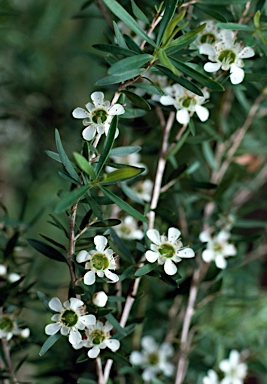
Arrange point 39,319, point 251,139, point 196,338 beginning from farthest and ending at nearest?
point 39,319 → point 251,139 → point 196,338

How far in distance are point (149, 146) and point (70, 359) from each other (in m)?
0.30

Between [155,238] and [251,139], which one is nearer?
[155,238]

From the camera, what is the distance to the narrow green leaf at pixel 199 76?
44cm

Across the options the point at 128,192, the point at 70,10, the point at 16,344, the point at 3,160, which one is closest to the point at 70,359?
the point at 16,344

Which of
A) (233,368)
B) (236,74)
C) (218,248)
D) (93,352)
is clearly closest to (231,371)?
(233,368)

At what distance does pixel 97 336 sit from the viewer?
1.64 feet

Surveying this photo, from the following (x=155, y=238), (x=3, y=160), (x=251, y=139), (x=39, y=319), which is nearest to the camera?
(x=155, y=238)

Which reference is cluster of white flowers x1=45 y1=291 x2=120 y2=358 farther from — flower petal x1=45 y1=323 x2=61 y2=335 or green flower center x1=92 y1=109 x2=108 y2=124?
green flower center x1=92 y1=109 x2=108 y2=124

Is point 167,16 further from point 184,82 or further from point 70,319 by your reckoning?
point 70,319

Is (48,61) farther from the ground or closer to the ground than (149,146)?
farther from the ground

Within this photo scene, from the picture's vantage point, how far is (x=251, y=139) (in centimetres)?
84

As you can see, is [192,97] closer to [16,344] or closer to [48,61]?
[16,344]

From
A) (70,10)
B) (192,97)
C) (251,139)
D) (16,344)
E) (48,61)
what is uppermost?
(70,10)

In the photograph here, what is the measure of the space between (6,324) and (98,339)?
0.36 feet
